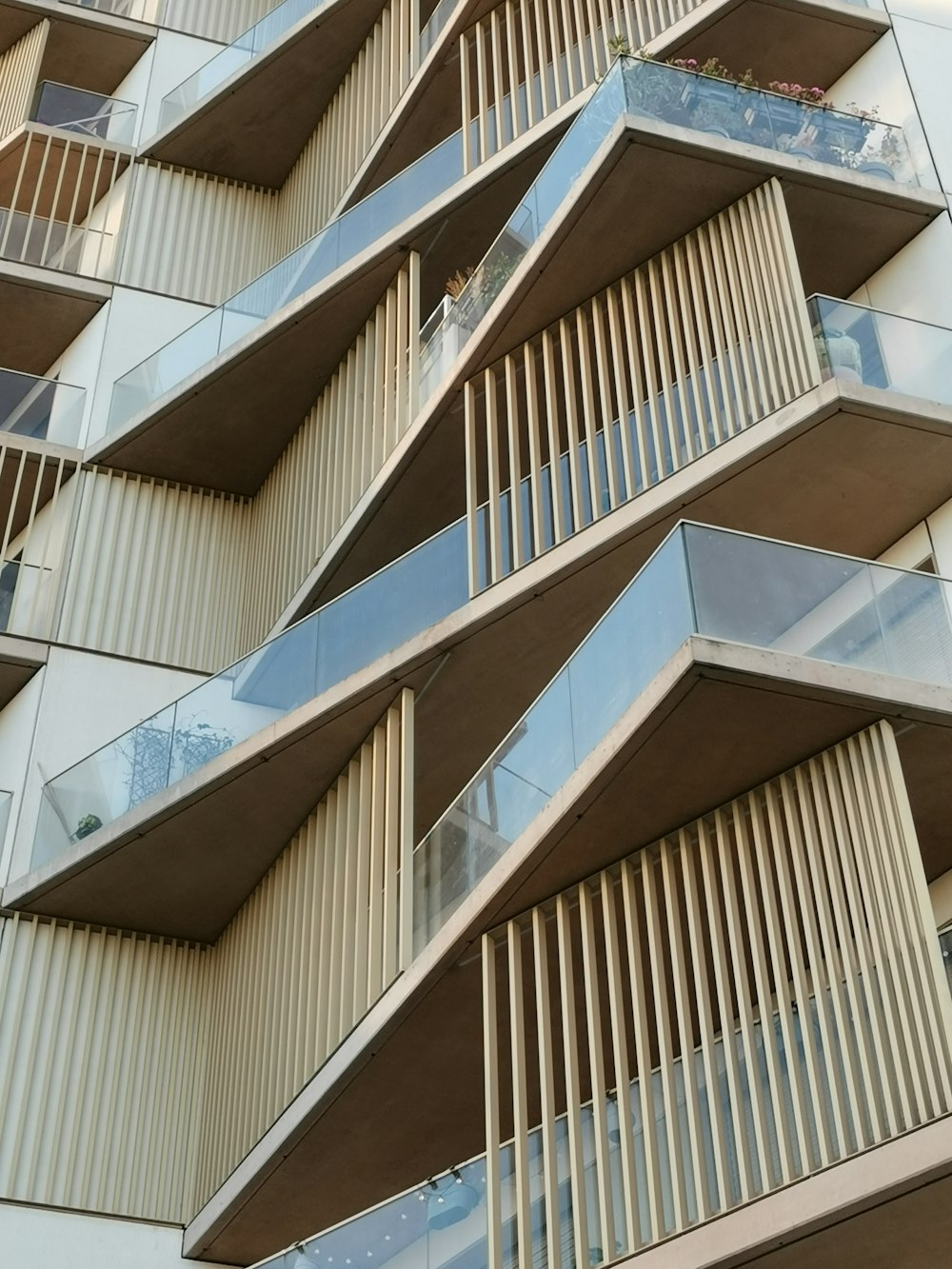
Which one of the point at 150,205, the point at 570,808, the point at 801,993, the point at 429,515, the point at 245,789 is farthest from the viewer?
the point at 150,205

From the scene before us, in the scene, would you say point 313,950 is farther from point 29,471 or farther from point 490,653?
point 29,471

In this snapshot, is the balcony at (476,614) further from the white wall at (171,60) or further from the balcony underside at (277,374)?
the white wall at (171,60)

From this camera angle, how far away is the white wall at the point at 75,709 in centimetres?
1777

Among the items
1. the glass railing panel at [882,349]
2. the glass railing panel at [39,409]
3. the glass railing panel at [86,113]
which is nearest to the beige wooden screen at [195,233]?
the glass railing panel at [86,113]

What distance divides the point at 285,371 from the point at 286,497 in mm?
1450

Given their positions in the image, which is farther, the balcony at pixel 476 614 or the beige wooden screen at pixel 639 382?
the beige wooden screen at pixel 639 382

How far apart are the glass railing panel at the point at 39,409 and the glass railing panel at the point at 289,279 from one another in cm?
46

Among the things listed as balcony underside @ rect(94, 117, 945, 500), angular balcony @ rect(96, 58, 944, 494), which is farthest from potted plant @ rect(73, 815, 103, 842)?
angular balcony @ rect(96, 58, 944, 494)

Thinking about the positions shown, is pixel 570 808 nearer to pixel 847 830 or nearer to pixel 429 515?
pixel 847 830

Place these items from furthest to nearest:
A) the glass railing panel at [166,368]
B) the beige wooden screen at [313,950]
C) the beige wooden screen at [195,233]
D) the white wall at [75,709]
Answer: the beige wooden screen at [195,233] → the glass railing panel at [166,368] → the white wall at [75,709] → the beige wooden screen at [313,950]

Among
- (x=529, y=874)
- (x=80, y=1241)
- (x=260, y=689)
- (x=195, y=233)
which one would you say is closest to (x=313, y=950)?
(x=260, y=689)

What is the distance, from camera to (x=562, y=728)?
39.2 ft

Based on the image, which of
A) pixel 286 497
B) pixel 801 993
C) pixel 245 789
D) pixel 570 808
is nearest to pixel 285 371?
pixel 286 497

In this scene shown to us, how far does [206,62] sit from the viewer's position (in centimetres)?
2509
